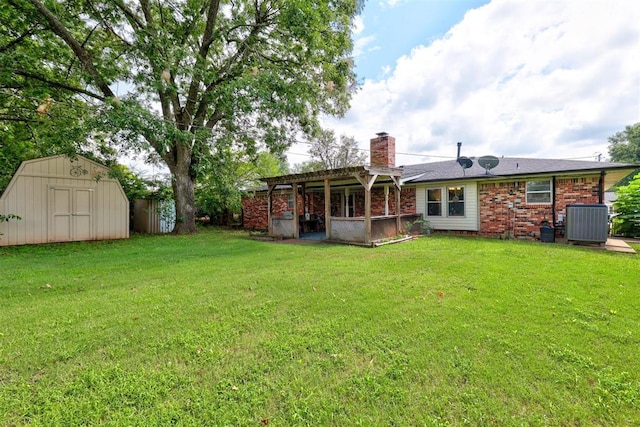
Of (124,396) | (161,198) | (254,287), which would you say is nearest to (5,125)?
(161,198)

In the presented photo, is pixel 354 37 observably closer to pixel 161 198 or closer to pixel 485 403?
pixel 161 198

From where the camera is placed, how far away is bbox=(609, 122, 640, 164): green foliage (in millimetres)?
36759

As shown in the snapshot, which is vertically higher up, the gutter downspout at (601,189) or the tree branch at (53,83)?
the tree branch at (53,83)

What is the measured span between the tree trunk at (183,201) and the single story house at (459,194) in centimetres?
381

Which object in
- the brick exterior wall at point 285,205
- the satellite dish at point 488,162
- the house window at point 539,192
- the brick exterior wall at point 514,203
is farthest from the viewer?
the brick exterior wall at point 285,205

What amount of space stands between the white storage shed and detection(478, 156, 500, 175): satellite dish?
47.8ft

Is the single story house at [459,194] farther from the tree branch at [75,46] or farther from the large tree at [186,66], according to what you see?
the tree branch at [75,46]

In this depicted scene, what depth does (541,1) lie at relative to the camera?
8133 millimetres

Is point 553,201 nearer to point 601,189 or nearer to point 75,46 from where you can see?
point 601,189

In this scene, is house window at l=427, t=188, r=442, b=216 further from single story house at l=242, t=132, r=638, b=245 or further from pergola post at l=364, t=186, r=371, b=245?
pergola post at l=364, t=186, r=371, b=245

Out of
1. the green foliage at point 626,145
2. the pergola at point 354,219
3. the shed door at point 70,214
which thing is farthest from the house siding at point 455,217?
the green foliage at point 626,145

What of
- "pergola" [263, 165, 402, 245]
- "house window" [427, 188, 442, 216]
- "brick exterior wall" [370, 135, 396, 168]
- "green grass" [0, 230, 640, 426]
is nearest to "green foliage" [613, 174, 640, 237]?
"house window" [427, 188, 442, 216]

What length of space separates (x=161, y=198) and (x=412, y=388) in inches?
584

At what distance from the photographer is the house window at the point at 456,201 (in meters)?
11.9
